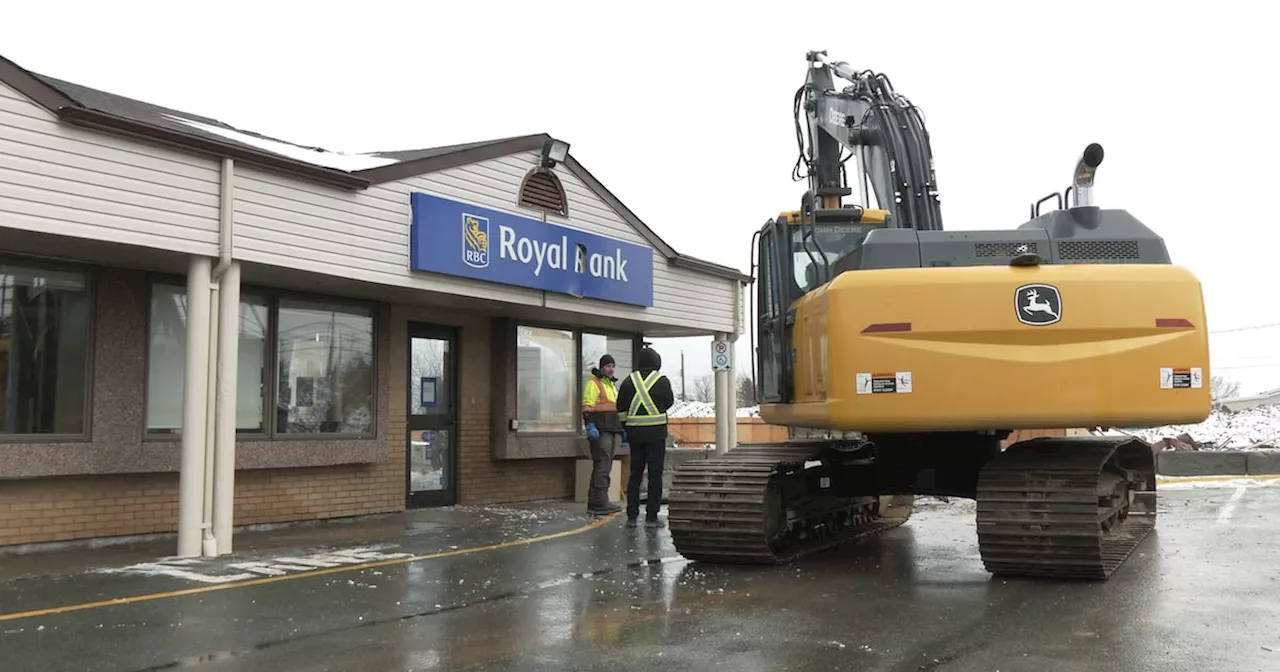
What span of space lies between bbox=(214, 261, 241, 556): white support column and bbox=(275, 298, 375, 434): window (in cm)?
204

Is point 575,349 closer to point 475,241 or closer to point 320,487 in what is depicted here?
point 475,241

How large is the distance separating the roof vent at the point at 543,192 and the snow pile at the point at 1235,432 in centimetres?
2038

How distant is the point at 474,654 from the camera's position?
214 inches

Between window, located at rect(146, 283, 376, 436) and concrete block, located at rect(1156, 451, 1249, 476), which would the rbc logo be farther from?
concrete block, located at rect(1156, 451, 1249, 476)

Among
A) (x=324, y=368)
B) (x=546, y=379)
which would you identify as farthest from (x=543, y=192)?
(x=324, y=368)

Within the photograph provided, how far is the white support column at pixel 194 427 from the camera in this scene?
29.1 ft

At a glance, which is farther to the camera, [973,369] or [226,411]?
[226,411]

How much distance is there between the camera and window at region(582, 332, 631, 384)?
1527cm

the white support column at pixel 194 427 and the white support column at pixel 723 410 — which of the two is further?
the white support column at pixel 723 410

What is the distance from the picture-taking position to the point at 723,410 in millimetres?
16203

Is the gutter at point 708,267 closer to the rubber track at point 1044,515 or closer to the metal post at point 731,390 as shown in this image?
the metal post at point 731,390

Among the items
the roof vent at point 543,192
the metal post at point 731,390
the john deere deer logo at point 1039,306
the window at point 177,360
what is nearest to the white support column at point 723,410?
the metal post at point 731,390

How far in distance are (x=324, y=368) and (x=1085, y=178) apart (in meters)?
7.88

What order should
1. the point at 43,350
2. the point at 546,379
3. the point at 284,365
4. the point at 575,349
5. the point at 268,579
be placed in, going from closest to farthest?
the point at 268,579 → the point at 43,350 → the point at 284,365 → the point at 546,379 → the point at 575,349
